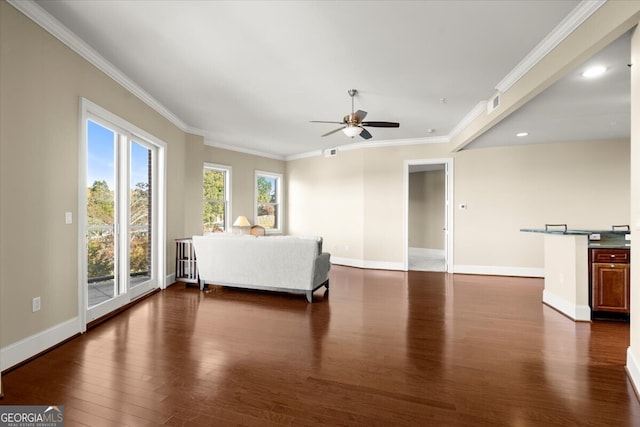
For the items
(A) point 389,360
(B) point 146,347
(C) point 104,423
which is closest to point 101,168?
(B) point 146,347

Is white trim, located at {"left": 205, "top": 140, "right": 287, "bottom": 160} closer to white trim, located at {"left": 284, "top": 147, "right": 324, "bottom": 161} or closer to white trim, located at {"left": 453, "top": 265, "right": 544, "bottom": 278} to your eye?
white trim, located at {"left": 284, "top": 147, "right": 324, "bottom": 161}

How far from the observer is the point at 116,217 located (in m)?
3.87

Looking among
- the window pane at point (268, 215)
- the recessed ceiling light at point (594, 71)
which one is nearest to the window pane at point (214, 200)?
the window pane at point (268, 215)

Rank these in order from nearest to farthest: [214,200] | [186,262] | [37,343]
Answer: [37,343] < [186,262] < [214,200]

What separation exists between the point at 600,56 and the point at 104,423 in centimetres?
A: 488

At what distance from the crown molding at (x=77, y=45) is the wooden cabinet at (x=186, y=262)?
91.3 inches

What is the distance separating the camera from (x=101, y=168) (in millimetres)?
3578

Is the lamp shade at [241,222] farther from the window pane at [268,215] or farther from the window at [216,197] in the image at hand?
the window pane at [268,215]

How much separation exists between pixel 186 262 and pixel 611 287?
6162 mm

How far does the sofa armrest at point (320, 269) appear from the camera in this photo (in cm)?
443

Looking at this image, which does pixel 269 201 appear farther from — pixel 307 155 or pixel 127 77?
pixel 127 77

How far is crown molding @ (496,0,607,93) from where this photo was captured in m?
2.36

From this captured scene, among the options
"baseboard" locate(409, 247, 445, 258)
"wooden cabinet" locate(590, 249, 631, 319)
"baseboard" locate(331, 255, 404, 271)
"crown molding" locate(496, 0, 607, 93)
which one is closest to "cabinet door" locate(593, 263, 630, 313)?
"wooden cabinet" locate(590, 249, 631, 319)

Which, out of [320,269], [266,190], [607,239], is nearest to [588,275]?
[607,239]
